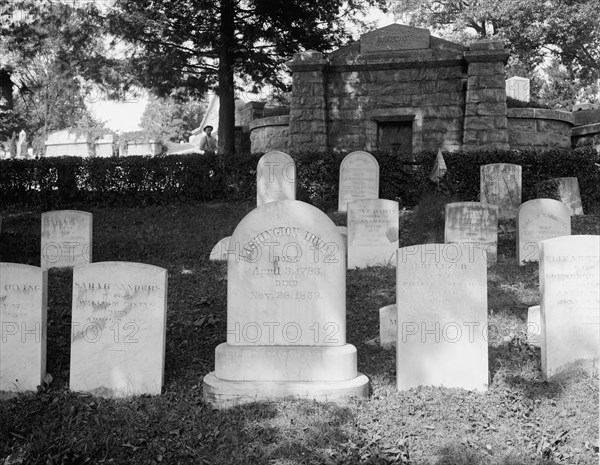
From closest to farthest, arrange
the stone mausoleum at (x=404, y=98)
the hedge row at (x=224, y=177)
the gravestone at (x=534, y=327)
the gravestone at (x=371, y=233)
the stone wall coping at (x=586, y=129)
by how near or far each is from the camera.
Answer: the gravestone at (x=534, y=327) < the gravestone at (x=371, y=233) < the hedge row at (x=224, y=177) < the stone mausoleum at (x=404, y=98) < the stone wall coping at (x=586, y=129)

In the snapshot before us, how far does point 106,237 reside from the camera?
37.0 ft

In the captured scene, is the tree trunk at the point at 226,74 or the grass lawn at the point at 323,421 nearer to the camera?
the grass lawn at the point at 323,421

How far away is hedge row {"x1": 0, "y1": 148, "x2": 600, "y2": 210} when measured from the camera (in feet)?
43.1

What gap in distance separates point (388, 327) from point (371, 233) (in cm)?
331

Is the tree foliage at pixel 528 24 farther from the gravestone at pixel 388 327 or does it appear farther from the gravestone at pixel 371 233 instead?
the gravestone at pixel 388 327

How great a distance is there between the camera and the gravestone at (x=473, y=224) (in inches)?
361

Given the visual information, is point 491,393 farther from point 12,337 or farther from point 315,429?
point 12,337

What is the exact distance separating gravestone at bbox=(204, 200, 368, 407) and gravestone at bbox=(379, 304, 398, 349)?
1.07 meters

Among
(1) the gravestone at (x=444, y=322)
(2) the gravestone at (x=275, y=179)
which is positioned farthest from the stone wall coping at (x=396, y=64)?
(1) the gravestone at (x=444, y=322)

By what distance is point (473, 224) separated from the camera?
920 cm

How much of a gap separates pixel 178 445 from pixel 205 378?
0.79 metres

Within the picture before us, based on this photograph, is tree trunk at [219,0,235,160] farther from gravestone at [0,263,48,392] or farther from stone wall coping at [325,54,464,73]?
gravestone at [0,263,48,392]

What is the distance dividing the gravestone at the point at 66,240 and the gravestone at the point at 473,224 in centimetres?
522

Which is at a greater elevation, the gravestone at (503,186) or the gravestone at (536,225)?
the gravestone at (503,186)
